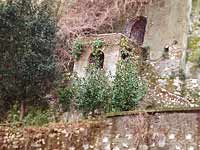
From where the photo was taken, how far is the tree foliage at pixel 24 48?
13125mm

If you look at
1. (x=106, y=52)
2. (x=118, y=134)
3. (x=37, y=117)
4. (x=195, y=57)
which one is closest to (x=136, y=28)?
(x=195, y=57)

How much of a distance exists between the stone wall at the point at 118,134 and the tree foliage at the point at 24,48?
386 cm

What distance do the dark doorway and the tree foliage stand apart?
6.76m

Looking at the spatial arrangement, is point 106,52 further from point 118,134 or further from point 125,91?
point 118,134

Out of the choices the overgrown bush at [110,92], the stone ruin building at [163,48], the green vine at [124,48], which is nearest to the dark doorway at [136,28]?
the stone ruin building at [163,48]

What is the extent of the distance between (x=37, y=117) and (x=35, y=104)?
3.98 feet

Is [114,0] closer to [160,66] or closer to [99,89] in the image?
[160,66]

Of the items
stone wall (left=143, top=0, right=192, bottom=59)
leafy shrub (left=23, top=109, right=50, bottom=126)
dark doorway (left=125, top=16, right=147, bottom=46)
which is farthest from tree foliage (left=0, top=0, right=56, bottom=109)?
dark doorway (left=125, top=16, right=147, bottom=46)

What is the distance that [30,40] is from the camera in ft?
43.8

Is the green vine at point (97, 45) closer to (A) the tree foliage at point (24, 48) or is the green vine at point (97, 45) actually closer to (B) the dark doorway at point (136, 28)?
(B) the dark doorway at point (136, 28)

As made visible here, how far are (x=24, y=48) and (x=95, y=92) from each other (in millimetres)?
2388

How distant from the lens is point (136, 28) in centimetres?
2028

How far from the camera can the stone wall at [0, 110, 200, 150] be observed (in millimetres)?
8812

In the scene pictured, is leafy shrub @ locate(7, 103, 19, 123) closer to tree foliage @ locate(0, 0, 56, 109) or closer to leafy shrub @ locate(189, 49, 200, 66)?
tree foliage @ locate(0, 0, 56, 109)
